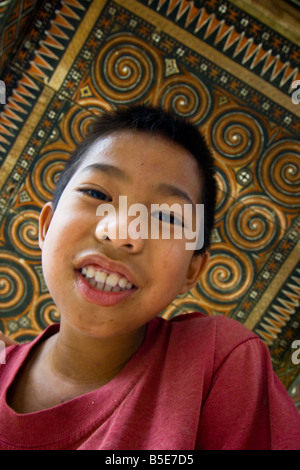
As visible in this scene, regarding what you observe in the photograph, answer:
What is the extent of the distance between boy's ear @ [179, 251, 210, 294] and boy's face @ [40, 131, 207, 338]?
0.22 meters

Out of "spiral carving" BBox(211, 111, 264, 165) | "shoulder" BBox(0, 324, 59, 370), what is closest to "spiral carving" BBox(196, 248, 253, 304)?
"spiral carving" BBox(211, 111, 264, 165)

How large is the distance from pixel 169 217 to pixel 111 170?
0.21 m

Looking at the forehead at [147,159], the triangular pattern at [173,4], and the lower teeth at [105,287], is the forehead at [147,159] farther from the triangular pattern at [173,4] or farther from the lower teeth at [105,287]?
the triangular pattern at [173,4]

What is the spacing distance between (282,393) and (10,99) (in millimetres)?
1983

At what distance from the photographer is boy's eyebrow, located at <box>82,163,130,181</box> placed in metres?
1.03

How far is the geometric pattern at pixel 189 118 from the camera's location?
1.94m

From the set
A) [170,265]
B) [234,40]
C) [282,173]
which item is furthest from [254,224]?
[170,265]

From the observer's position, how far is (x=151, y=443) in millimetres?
839

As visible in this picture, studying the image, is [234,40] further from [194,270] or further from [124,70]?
[194,270]

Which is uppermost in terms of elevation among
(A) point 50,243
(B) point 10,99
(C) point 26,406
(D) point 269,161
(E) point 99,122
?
(D) point 269,161

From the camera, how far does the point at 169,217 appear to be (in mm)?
1057

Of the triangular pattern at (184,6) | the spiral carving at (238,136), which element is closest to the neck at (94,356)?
the spiral carving at (238,136)

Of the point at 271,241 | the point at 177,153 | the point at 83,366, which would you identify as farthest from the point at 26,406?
the point at 271,241

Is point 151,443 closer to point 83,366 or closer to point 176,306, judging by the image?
point 83,366
